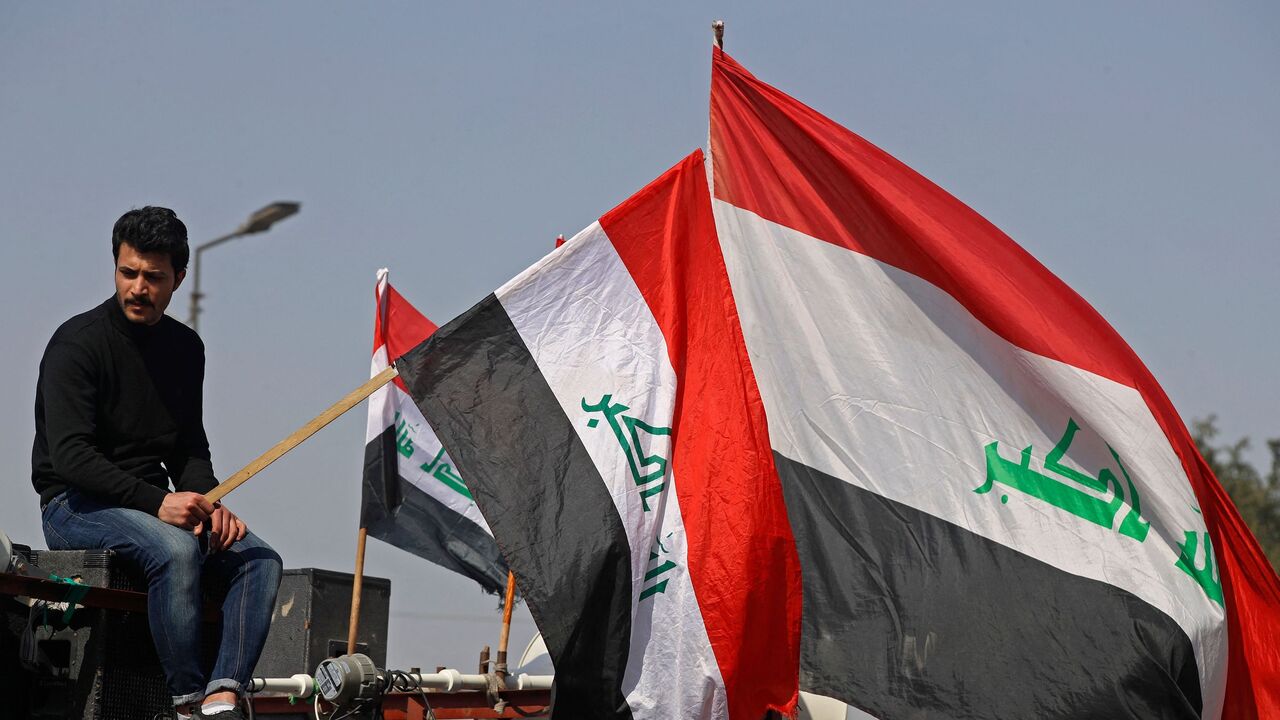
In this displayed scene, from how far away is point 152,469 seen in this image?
544 centimetres

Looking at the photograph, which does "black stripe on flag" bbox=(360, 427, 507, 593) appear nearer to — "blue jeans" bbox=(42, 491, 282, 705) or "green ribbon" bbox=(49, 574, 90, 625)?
"blue jeans" bbox=(42, 491, 282, 705)

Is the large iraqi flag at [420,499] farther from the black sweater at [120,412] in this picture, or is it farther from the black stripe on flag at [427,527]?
the black sweater at [120,412]

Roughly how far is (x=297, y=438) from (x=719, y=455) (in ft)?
5.84

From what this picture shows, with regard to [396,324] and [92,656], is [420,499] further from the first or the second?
[92,656]

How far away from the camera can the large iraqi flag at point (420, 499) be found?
11.8 metres

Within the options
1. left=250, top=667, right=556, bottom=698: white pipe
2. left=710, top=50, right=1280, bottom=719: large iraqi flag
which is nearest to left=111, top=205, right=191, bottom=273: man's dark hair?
left=250, top=667, right=556, bottom=698: white pipe

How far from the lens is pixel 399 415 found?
40.0 feet

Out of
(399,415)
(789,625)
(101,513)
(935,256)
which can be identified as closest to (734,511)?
(789,625)

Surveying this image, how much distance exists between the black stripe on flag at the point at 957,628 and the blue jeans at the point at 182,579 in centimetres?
232

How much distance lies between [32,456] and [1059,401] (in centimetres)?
449

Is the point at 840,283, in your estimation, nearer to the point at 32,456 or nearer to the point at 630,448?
the point at 630,448

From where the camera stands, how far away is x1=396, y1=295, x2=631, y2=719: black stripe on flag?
573 centimetres

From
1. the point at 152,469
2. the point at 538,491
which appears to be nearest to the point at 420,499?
the point at 538,491

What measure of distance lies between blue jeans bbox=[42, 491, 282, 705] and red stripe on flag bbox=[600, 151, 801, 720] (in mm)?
1776
